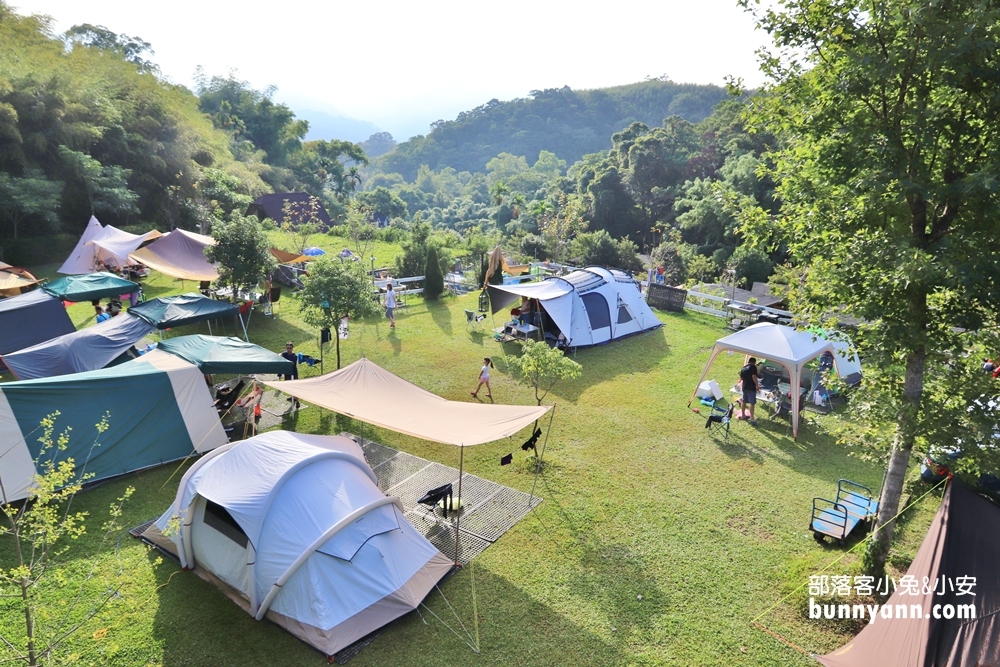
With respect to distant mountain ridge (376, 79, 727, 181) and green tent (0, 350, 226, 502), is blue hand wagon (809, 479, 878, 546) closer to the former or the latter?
green tent (0, 350, 226, 502)

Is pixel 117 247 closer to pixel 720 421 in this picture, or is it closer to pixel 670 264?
pixel 720 421

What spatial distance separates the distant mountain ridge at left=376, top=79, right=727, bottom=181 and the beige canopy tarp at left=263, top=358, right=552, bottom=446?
126m

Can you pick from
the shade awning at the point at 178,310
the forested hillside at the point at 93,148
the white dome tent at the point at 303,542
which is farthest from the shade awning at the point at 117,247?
the white dome tent at the point at 303,542

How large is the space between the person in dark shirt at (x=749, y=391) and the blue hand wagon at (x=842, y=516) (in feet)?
11.1

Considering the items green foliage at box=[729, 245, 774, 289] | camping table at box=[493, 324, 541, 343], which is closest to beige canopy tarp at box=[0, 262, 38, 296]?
camping table at box=[493, 324, 541, 343]

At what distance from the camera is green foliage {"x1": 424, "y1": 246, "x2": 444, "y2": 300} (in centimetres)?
2019

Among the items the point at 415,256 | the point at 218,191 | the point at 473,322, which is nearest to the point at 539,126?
the point at 218,191

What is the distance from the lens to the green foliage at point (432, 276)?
20.2 metres

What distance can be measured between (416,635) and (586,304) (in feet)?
36.1

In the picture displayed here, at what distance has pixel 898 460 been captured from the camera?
5906 millimetres

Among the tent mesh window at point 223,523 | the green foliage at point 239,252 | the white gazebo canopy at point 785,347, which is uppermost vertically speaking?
the green foliage at point 239,252

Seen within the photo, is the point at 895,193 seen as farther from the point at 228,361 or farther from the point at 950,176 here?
the point at 228,361

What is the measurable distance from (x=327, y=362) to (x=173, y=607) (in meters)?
7.95

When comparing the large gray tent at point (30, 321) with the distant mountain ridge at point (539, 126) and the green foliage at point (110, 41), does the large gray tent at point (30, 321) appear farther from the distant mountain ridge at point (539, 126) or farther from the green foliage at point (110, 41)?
the distant mountain ridge at point (539, 126)
